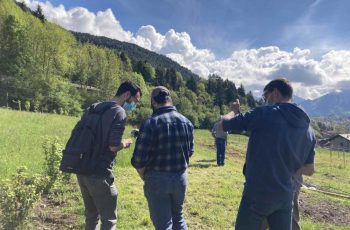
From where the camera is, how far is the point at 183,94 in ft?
410

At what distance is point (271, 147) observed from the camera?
164 inches

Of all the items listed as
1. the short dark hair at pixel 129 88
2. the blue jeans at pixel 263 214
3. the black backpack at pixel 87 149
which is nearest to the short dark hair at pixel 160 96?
the short dark hair at pixel 129 88

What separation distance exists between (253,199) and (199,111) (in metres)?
109

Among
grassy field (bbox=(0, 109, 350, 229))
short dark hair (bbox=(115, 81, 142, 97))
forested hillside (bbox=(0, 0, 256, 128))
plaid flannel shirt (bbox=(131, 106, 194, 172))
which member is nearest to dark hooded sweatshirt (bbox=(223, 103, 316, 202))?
plaid flannel shirt (bbox=(131, 106, 194, 172))

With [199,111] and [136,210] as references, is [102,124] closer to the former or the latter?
[136,210]

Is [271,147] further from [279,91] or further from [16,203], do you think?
[16,203]

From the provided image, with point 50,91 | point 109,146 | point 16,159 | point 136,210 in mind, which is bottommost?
point 136,210

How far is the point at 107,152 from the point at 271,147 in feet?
A: 6.87

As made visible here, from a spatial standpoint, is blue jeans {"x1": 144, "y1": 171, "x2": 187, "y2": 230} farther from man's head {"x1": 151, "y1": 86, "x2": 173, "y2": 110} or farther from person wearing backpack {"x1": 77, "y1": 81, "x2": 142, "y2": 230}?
man's head {"x1": 151, "y1": 86, "x2": 173, "y2": 110}

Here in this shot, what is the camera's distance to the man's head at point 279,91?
4.36m

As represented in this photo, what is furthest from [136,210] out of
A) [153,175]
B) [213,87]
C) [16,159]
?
[213,87]

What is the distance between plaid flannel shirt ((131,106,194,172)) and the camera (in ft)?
15.8

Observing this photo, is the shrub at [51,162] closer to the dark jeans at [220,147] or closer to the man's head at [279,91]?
the man's head at [279,91]

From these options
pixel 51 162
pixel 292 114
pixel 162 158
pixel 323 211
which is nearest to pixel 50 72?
pixel 51 162
